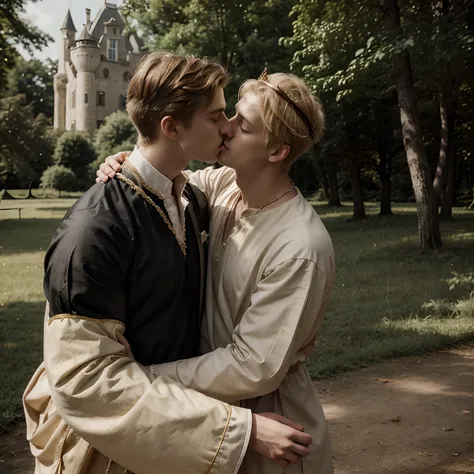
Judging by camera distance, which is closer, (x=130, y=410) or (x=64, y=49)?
(x=130, y=410)

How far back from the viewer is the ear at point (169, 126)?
204cm

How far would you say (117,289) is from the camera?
6.16 feet

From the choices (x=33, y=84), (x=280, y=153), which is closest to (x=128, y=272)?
(x=280, y=153)

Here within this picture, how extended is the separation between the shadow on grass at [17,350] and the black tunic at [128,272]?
11.1 feet

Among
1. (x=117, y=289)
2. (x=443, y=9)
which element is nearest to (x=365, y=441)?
(x=117, y=289)

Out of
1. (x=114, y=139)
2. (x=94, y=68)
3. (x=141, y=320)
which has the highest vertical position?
(x=94, y=68)

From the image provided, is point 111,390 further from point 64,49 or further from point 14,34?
point 14,34

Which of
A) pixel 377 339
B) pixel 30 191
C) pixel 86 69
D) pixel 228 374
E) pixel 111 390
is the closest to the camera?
pixel 111 390

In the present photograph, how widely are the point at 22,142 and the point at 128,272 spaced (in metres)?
21.0

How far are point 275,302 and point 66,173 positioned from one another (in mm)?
21506

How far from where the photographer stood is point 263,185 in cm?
241

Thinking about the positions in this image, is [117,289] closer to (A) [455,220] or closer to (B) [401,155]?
(A) [455,220]

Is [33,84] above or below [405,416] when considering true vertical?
above

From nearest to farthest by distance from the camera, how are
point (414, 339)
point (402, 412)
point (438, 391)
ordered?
1. point (402, 412)
2. point (438, 391)
3. point (414, 339)
